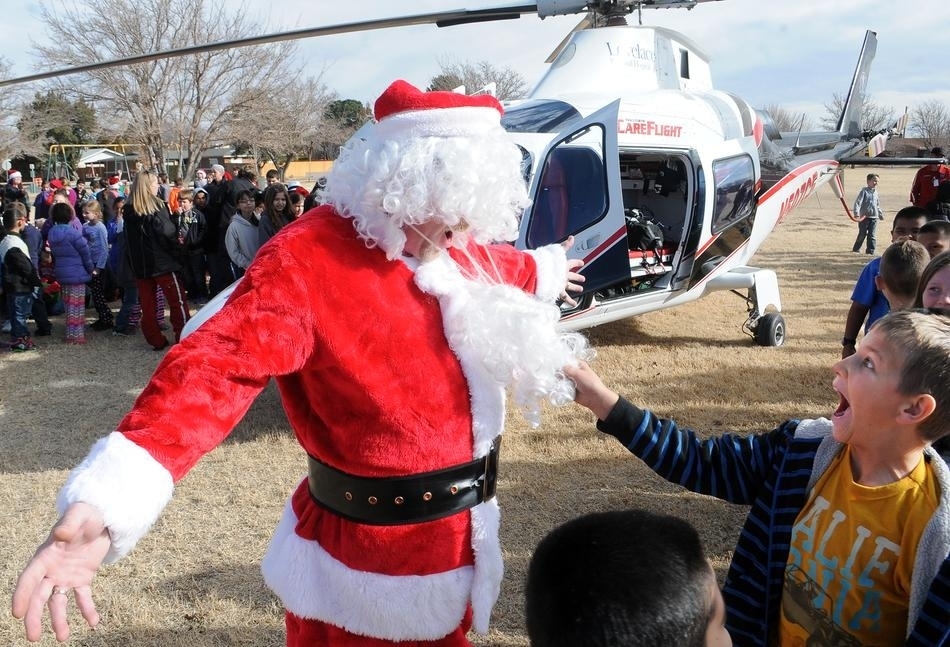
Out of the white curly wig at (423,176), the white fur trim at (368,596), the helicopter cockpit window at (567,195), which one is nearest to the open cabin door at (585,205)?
the helicopter cockpit window at (567,195)

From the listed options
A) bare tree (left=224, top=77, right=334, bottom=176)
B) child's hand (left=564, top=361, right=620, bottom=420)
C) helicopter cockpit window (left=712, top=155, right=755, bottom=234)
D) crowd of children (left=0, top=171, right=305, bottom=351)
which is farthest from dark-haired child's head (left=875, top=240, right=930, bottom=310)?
bare tree (left=224, top=77, right=334, bottom=176)

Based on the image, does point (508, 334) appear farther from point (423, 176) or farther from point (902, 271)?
point (902, 271)

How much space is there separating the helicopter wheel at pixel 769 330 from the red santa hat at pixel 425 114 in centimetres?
516

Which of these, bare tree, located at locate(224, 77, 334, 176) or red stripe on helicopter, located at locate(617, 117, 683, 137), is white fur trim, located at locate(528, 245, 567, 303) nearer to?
red stripe on helicopter, located at locate(617, 117, 683, 137)

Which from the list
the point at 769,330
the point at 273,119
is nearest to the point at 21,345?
the point at 769,330

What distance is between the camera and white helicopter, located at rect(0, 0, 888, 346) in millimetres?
4793

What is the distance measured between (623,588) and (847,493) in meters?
0.68

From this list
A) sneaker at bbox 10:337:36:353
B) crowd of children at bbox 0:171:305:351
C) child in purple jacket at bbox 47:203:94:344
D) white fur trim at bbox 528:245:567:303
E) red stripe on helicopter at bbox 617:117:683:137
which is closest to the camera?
white fur trim at bbox 528:245:567:303

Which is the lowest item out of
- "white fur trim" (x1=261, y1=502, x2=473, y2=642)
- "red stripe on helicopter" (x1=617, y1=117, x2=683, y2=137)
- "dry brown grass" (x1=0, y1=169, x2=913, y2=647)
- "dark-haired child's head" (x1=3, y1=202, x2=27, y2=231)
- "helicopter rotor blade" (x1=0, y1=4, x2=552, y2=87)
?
"dry brown grass" (x1=0, y1=169, x2=913, y2=647)

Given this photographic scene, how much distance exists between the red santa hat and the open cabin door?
3.16m

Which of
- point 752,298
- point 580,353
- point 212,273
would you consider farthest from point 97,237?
point 580,353

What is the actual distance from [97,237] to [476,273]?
22.4ft

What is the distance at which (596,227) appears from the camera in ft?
15.7

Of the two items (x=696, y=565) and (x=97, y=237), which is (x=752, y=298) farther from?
(x=97, y=237)
